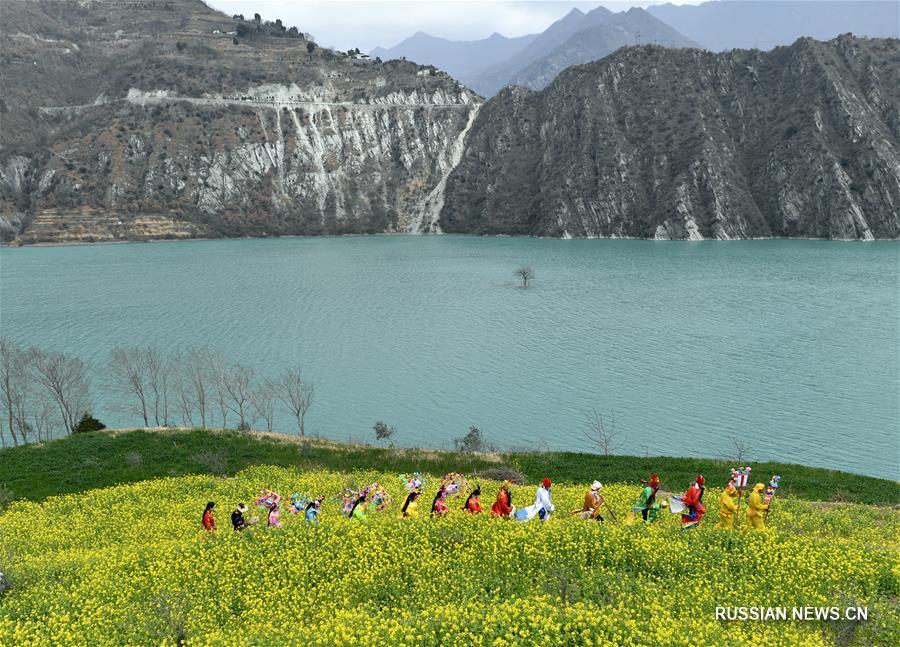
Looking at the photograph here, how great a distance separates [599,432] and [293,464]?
2656 cm

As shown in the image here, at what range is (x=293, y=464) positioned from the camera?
36.6 m

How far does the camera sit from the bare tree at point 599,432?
153 ft

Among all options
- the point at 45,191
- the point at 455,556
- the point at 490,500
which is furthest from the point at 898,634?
the point at 45,191

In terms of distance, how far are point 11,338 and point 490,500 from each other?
77.4m

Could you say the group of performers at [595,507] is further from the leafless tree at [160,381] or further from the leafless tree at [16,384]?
the leafless tree at [160,381]

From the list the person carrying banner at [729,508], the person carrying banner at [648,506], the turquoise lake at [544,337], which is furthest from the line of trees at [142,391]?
Result: the person carrying banner at [729,508]

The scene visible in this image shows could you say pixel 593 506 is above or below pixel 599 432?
above

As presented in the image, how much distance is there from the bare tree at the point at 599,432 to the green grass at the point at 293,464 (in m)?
8.64

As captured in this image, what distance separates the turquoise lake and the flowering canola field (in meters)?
28.9

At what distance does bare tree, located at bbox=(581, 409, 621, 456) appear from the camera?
46594mm

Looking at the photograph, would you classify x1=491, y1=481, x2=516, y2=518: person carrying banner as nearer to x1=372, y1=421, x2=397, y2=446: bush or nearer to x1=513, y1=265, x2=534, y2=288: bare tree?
x1=372, y1=421, x2=397, y2=446: bush

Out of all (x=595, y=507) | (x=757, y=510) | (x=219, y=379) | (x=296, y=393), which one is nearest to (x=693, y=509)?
(x=757, y=510)

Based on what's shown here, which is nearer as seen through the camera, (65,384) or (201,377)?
(65,384)

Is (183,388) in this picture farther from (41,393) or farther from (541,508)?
(541,508)
